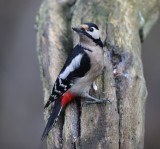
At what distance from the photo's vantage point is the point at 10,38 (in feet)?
25.0

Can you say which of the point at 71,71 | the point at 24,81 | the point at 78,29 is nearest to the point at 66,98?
the point at 71,71

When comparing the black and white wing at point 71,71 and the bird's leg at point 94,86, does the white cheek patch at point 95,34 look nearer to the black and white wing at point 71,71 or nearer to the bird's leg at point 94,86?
the black and white wing at point 71,71

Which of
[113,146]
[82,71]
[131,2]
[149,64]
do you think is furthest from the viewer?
[149,64]

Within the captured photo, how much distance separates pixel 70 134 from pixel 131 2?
1.64 m

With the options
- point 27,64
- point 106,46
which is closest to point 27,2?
point 27,64

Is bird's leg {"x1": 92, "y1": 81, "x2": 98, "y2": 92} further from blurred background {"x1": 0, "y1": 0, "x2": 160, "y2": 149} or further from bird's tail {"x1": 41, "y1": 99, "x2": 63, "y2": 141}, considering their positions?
blurred background {"x1": 0, "y1": 0, "x2": 160, "y2": 149}

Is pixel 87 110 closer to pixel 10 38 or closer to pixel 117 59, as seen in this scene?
pixel 117 59

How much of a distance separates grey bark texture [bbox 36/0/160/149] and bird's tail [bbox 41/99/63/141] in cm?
4

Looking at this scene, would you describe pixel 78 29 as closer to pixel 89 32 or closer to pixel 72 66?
pixel 89 32

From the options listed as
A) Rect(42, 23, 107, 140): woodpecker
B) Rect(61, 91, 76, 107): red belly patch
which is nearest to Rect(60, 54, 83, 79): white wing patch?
Rect(42, 23, 107, 140): woodpecker

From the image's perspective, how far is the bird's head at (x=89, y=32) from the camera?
4293 mm

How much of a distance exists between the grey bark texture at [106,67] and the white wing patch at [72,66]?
7.9 inches

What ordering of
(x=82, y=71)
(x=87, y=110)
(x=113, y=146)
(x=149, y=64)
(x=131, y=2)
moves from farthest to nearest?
(x=149, y=64), (x=131, y=2), (x=82, y=71), (x=87, y=110), (x=113, y=146)

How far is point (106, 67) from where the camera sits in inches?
172
